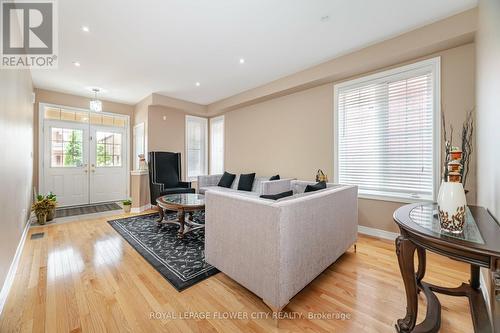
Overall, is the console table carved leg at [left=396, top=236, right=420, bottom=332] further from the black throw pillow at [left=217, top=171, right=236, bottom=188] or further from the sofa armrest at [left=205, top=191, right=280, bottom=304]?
the black throw pillow at [left=217, top=171, right=236, bottom=188]

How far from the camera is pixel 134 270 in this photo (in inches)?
88.0

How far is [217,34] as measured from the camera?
2646 mm

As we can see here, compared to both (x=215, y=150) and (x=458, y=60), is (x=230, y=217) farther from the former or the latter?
(x=215, y=150)

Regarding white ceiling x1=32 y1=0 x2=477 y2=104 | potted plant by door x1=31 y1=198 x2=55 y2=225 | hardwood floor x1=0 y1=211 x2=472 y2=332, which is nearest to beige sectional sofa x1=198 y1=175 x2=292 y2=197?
hardwood floor x1=0 y1=211 x2=472 y2=332

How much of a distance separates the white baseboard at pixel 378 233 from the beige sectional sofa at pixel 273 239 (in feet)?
4.34

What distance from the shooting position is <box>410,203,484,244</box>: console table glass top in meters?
1.07

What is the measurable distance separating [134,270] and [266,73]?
362cm

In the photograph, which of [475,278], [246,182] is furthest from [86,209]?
[475,278]

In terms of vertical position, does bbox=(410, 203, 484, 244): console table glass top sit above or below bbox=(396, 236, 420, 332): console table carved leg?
above

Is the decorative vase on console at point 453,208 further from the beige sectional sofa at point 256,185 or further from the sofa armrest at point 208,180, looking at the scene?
the sofa armrest at point 208,180

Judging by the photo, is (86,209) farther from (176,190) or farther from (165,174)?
(176,190)

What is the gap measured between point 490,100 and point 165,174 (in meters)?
5.24

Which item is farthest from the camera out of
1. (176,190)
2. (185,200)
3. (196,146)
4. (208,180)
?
(196,146)

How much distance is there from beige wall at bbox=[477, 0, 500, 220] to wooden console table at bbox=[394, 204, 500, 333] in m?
0.29
